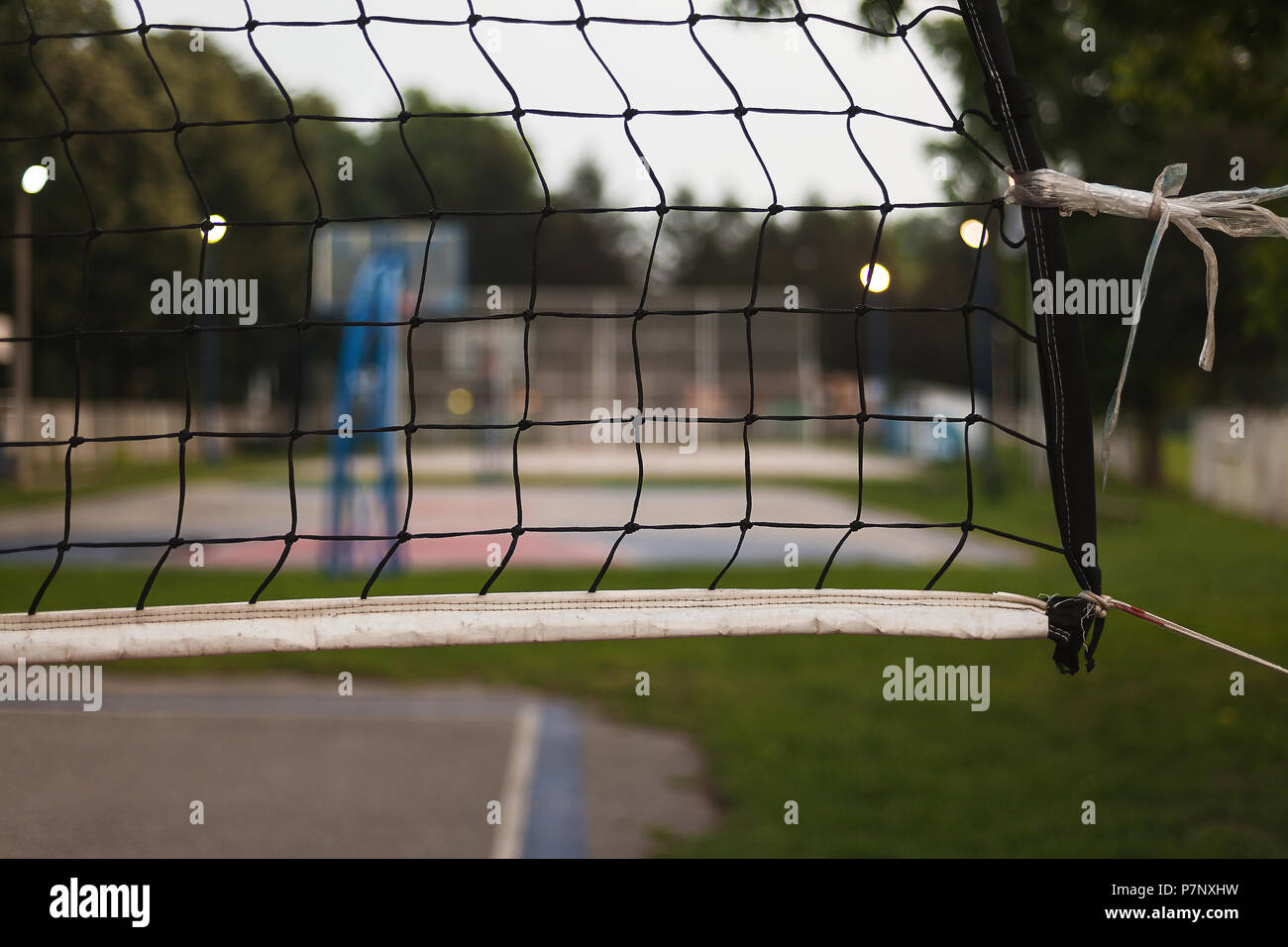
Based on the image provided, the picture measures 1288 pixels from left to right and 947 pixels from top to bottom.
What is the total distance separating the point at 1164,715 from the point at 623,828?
2.43m

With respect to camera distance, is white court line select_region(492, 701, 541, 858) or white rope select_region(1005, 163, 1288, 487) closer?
white rope select_region(1005, 163, 1288, 487)

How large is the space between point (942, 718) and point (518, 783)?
1.92m

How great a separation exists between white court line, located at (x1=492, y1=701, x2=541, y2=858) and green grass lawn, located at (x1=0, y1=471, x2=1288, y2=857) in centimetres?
43

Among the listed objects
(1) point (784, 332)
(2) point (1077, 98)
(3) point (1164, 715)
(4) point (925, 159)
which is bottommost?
(3) point (1164, 715)

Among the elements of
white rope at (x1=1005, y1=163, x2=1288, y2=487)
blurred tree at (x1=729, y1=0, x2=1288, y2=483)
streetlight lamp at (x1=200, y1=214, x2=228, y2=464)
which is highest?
streetlight lamp at (x1=200, y1=214, x2=228, y2=464)

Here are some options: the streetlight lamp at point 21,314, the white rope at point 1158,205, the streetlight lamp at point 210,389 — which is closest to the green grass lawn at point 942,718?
the white rope at point 1158,205

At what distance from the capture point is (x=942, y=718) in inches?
185

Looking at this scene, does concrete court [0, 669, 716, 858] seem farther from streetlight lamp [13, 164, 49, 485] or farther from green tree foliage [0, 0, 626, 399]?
streetlight lamp [13, 164, 49, 485]

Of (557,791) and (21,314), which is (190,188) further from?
(557,791)

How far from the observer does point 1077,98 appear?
32.6ft

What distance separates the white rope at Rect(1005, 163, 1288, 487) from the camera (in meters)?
1.76

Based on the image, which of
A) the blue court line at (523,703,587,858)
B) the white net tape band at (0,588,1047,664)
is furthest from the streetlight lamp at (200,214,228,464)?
the white net tape band at (0,588,1047,664)
